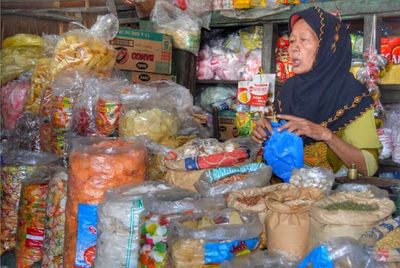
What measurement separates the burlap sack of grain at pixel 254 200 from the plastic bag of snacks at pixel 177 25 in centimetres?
250

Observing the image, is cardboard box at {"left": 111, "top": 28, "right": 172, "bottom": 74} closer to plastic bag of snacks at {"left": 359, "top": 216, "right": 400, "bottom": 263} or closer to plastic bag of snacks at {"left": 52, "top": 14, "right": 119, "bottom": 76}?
plastic bag of snacks at {"left": 52, "top": 14, "right": 119, "bottom": 76}

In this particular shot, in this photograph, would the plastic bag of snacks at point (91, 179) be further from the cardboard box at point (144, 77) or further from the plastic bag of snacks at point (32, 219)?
the cardboard box at point (144, 77)

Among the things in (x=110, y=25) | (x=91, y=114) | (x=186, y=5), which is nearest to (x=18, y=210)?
(x=91, y=114)

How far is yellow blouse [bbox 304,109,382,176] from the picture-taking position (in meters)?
2.17

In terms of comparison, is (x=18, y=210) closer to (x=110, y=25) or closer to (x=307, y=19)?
(x=110, y=25)

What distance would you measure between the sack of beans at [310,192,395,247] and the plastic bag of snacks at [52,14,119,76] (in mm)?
1918

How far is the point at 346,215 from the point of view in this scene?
132 centimetres

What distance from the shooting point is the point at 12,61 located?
359 centimetres

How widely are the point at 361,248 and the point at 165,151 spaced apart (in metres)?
1.18

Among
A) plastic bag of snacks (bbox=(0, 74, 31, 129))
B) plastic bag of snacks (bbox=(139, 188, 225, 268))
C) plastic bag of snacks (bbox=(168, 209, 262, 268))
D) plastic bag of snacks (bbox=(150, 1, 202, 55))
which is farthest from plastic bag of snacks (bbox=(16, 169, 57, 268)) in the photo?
plastic bag of snacks (bbox=(150, 1, 202, 55))

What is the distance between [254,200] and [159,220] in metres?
0.29

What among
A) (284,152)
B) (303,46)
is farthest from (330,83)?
(284,152)

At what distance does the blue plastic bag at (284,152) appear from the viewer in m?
1.88

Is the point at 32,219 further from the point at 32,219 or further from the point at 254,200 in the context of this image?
the point at 254,200
